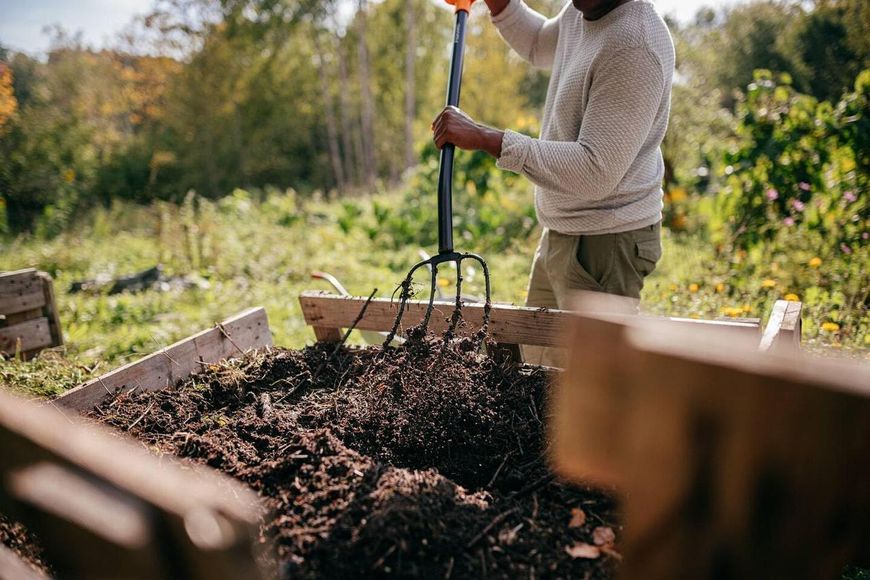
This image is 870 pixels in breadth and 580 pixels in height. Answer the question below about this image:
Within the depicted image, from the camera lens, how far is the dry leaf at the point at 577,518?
5.01ft

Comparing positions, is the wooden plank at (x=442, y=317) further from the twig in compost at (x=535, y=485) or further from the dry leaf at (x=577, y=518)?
the dry leaf at (x=577, y=518)

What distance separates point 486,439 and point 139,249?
866cm

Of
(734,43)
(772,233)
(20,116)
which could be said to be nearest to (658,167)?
(772,233)

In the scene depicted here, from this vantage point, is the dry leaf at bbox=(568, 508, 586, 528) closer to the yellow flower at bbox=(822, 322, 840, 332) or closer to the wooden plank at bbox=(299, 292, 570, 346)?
the wooden plank at bbox=(299, 292, 570, 346)

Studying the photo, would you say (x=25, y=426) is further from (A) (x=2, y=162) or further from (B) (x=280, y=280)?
(A) (x=2, y=162)

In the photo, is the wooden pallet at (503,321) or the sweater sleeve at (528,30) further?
the sweater sleeve at (528,30)

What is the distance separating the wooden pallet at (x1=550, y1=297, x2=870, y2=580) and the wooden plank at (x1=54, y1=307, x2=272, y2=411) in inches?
76.5

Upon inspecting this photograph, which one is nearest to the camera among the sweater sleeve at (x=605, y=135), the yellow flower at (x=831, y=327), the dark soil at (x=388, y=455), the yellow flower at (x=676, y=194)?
the dark soil at (x=388, y=455)

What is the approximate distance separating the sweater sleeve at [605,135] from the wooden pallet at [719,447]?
1240 millimetres

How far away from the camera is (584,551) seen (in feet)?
4.61

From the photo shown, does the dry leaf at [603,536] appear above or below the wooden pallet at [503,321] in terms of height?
below

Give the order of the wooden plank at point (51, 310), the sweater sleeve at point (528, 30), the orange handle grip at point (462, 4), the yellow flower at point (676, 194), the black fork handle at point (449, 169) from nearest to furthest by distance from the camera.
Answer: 1. the black fork handle at point (449, 169)
2. the orange handle grip at point (462, 4)
3. the sweater sleeve at point (528, 30)
4. the wooden plank at point (51, 310)
5. the yellow flower at point (676, 194)

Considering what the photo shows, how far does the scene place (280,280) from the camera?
6797 mm

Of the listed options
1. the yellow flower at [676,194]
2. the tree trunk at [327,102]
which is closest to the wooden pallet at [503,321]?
the yellow flower at [676,194]
